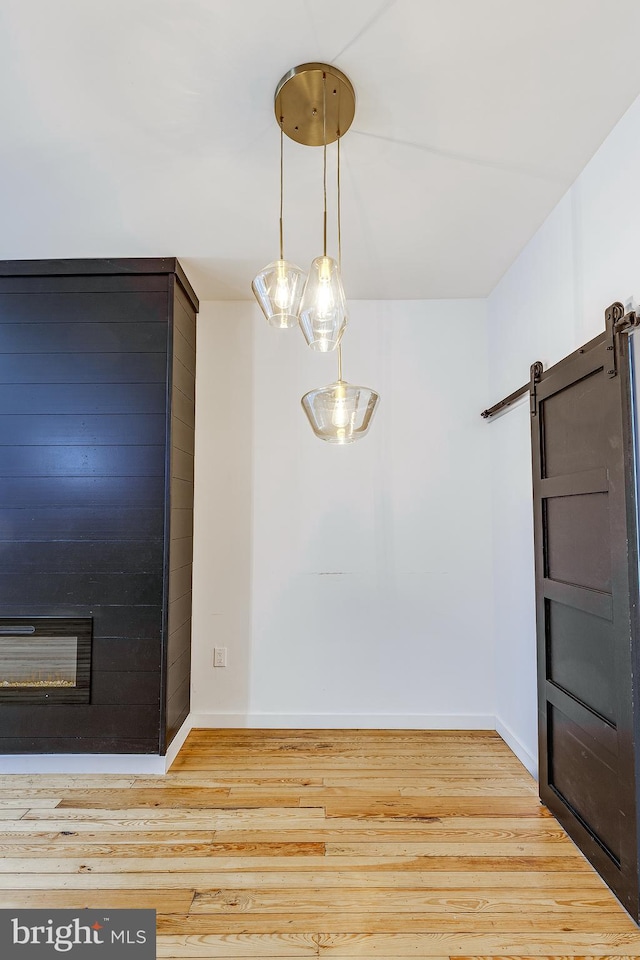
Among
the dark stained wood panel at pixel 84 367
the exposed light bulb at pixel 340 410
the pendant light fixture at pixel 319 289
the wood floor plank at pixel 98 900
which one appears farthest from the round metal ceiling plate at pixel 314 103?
the wood floor plank at pixel 98 900

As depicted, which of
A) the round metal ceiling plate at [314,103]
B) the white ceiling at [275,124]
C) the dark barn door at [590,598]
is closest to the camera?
the white ceiling at [275,124]

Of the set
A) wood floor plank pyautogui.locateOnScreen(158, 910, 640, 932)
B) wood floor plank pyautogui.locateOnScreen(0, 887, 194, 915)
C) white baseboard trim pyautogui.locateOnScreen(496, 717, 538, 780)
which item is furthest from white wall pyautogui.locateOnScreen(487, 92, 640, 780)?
wood floor plank pyautogui.locateOnScreen(0, 887, 194, 915)

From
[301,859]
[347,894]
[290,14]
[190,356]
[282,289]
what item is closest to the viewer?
[290,14]

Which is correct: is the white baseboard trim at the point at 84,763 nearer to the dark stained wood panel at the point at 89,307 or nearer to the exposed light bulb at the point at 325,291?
the dark stained wood panel at the point at 89,307

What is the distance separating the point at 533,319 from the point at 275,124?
4.70ft

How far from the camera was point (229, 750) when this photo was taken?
2631mm

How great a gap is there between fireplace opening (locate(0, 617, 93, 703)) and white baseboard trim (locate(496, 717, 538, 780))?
2.16 metres

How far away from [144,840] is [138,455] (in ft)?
5.34

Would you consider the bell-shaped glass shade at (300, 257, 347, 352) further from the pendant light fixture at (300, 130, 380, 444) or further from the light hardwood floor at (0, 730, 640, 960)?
the light hardwood floor at (0, 730, 640, 960)

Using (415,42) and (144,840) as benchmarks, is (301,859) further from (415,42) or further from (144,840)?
(415,42)

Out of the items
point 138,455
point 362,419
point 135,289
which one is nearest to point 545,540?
point 362,419

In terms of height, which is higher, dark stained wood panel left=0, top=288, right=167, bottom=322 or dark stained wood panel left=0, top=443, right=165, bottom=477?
dark stained wood panel left=0, top=288, right=167, bottom=322

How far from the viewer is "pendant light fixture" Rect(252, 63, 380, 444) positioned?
134 centimetres

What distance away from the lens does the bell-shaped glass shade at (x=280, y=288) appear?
1396 mm
